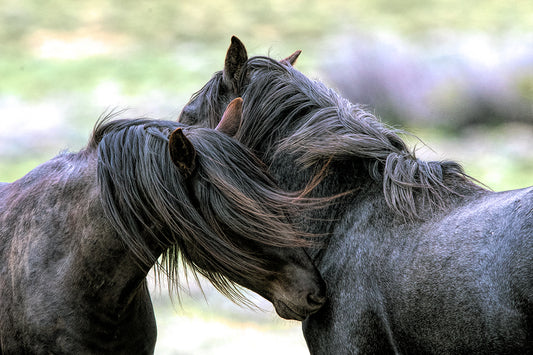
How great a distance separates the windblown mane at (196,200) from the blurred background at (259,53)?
280 centimetres

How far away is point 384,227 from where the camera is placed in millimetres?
2574

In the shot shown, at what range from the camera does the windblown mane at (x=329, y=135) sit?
259cm

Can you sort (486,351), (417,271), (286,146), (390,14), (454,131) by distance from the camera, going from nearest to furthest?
(486,351), (417,271), (286,146), (454,131), (390,14)

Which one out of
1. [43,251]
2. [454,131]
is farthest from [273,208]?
[454,131]

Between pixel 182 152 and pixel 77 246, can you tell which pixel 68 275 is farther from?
pixel 182 152

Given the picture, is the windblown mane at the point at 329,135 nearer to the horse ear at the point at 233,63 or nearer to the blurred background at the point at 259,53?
the horse ear at the point at 233,63

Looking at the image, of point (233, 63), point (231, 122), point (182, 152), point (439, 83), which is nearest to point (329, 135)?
point (231, 122)

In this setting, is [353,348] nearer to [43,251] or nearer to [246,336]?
[43,251]

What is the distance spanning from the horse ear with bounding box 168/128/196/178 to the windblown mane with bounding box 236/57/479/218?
26.0 inches

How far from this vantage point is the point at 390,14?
14.7m

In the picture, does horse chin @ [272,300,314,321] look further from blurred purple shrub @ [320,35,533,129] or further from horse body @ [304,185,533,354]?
blurred purple shrub @ [320,35,533,129]

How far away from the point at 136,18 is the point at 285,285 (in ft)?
46.2

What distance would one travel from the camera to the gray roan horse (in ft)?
7.67

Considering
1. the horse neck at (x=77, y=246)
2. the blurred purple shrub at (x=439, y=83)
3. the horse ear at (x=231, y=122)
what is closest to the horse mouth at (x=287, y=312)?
the horse neck at (x=77, y=246)
